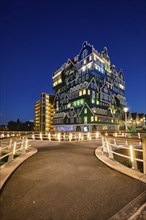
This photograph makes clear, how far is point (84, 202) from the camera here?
2963 mm

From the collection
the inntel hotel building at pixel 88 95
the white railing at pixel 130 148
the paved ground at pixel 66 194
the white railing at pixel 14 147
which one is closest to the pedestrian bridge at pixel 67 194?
the paved ground at pixel 66 194

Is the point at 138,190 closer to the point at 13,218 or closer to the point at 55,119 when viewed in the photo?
the point at 13,218

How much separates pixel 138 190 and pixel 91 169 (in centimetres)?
210

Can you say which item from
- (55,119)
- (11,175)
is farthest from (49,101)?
(11,175)

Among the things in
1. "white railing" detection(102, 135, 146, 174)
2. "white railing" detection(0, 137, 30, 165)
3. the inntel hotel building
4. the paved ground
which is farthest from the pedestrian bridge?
the inntel hotel building

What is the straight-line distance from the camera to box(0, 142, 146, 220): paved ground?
2612mm

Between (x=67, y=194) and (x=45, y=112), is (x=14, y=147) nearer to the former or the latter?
(x=67, y=194)

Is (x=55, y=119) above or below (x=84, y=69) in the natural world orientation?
below

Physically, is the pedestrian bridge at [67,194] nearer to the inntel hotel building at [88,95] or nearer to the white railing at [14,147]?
the white railing at [14,147]

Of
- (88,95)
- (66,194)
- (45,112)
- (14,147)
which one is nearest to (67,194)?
(66,194)

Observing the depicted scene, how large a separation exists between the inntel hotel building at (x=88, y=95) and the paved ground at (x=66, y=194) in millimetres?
34881

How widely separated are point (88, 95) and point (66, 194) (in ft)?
123

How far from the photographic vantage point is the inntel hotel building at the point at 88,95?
40494 millimetres

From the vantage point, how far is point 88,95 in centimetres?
3994
